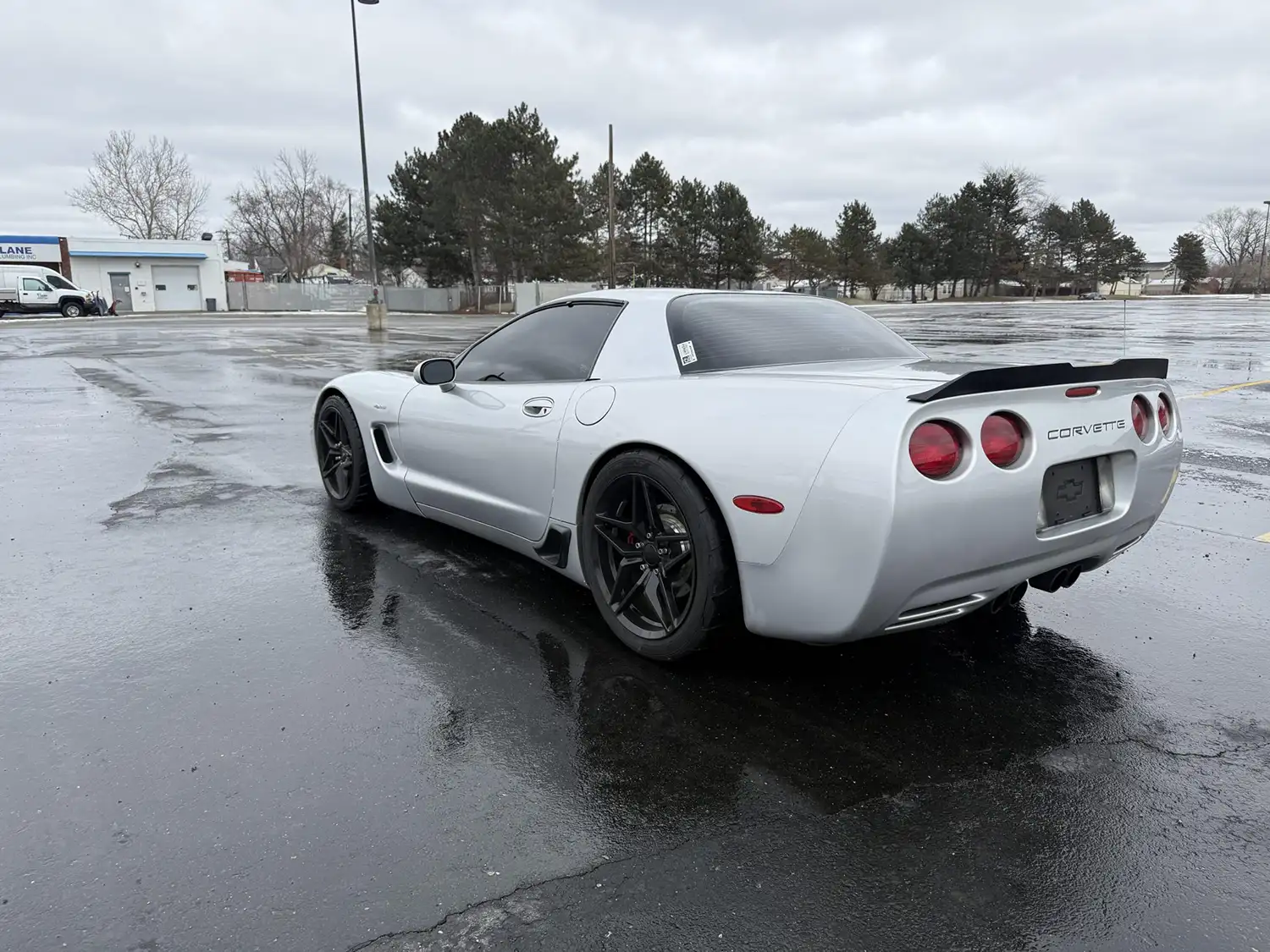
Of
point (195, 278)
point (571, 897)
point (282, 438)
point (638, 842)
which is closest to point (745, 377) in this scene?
point (638, 842)

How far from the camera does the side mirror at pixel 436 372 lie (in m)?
4.32

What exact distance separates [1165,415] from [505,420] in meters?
2.69

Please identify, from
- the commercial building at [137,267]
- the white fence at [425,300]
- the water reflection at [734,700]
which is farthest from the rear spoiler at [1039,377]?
the commercial building at [137,267]

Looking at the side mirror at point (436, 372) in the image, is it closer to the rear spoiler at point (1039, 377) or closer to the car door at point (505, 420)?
the car door at point (505, 420)

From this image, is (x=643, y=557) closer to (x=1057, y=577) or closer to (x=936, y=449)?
(x=936, y=449)

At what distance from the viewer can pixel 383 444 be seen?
500 centimetres

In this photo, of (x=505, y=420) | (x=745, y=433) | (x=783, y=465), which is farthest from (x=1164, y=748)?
(x=505, y=420)

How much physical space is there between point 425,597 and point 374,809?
1.69 meters

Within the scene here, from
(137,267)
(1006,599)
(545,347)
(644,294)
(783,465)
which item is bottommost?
(1006,599)

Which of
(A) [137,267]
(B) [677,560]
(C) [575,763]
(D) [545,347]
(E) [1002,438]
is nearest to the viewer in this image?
(C) [575,763]

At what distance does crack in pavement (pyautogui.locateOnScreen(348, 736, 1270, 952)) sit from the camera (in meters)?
2.00

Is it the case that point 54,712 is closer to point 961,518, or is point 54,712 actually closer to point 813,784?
point 813,784

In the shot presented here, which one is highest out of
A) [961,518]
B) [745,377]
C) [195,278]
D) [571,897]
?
[195,278]

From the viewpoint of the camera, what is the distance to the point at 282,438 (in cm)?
816
